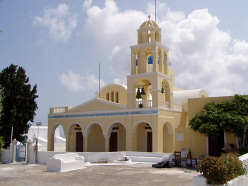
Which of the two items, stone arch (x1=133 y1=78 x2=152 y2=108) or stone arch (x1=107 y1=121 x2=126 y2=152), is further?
stone arch (x1=107 y1=121 x2=126 y2=152)

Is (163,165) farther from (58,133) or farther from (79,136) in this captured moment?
(58,133)

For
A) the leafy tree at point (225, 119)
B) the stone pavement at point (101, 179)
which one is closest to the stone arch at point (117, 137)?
the leafy tree at point (225, 119)

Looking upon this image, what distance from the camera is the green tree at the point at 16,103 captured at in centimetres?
2281

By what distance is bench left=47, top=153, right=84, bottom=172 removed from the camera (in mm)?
15406

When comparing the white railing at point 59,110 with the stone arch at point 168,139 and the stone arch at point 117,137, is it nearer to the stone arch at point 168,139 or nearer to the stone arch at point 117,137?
the stone arch at point 117,137

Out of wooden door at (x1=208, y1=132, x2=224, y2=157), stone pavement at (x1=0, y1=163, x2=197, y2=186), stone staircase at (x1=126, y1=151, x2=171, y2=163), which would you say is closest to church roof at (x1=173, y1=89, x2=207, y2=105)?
stone staircase at (x1=126, y1=151, x2=171, y2=163)

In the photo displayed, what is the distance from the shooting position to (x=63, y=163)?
51.0ft

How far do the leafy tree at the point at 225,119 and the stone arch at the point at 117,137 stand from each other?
8670 mm

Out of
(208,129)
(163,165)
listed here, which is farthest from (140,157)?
(208,129)

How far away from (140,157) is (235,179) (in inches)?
462

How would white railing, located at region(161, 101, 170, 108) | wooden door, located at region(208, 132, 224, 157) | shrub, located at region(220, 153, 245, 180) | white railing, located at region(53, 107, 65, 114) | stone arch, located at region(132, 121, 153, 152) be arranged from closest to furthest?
shrub, located at region(220, 153, 245, 180)
wooden door, located at region(208, 132, 224, 157)
white railing, located at region(161, 101, 170, 108)
stone arch, located at region(132, 121, 153, 152)
white railing, located at region(53, 107, 65, 114)

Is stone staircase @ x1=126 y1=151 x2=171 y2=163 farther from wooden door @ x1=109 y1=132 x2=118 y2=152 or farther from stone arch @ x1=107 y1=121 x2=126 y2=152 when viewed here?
wooden door @ x1=109 y1=132 x2=118 y2=152

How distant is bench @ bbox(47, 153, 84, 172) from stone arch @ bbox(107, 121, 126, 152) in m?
8.39

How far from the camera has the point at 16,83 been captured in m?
23.6
